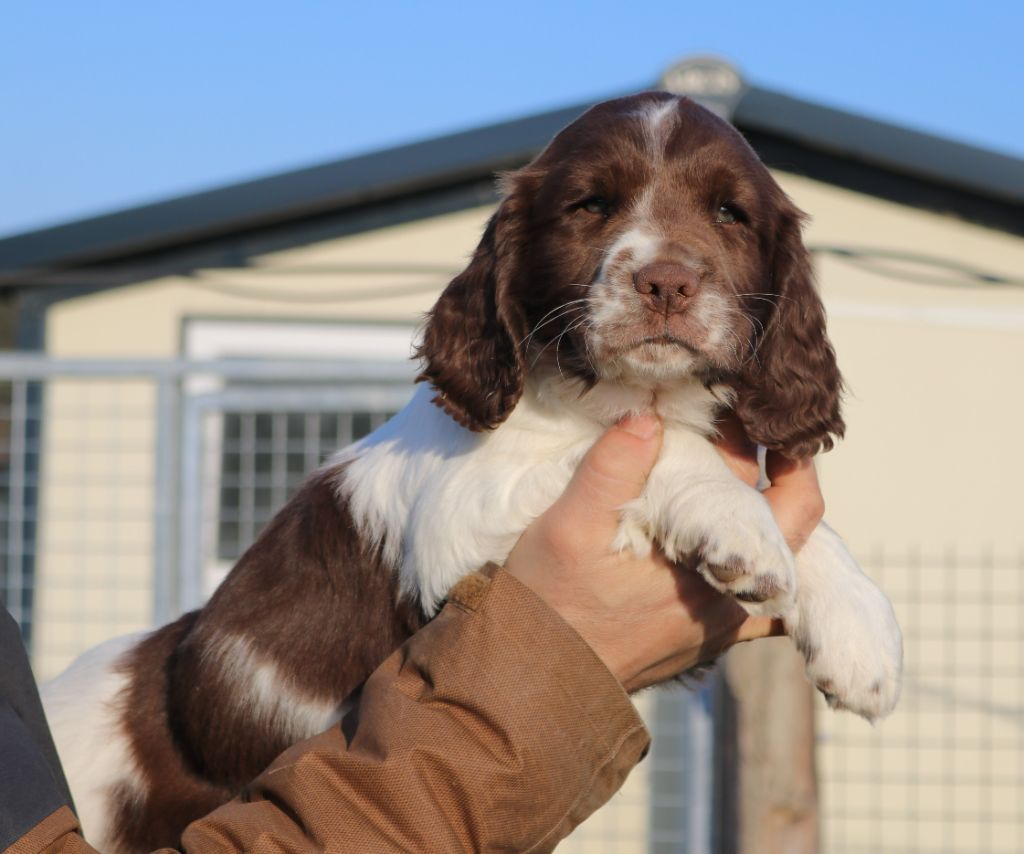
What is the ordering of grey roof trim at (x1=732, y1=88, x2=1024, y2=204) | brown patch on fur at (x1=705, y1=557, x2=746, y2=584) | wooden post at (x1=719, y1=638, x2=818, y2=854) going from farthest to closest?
1. grey roof trim at (x1=732, y1=88, x2=1024, y2=204)
2. wooden post at (x1=719, y1=638, x2=818, y2=854)
3. brown patch on fur at (x1=705, y1=557, x2=746, y2=584)

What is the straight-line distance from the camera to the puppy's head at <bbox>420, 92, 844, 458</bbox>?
241 cm

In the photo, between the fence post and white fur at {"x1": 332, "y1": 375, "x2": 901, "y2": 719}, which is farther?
the fence post

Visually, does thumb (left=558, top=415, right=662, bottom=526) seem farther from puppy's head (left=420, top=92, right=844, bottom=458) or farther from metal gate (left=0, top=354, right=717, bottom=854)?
metal gate (left=0, top=354, right=717, bottom=854)

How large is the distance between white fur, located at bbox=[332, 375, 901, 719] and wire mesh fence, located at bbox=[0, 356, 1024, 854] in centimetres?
202

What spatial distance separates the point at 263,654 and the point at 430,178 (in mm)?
5766

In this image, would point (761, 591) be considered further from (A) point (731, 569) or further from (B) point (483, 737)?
(B) point (483, 737)

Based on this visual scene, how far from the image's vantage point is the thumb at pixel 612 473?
2.19 m

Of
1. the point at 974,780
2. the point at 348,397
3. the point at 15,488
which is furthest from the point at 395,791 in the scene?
the point at 974,780

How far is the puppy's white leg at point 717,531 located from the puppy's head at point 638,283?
8.8 inches

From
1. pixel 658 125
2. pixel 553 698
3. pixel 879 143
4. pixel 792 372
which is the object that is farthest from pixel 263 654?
pixel 879 143

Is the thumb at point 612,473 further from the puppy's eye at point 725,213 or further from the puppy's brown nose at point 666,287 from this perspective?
the puppy's eye at point 725,213

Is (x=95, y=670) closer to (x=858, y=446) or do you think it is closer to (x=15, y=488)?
(x=15, y=488)

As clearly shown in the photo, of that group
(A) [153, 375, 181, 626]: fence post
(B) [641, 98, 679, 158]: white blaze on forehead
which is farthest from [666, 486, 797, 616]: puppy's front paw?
(A) [153, 375, 181, 626]: fence post

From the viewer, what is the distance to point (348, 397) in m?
5.20
